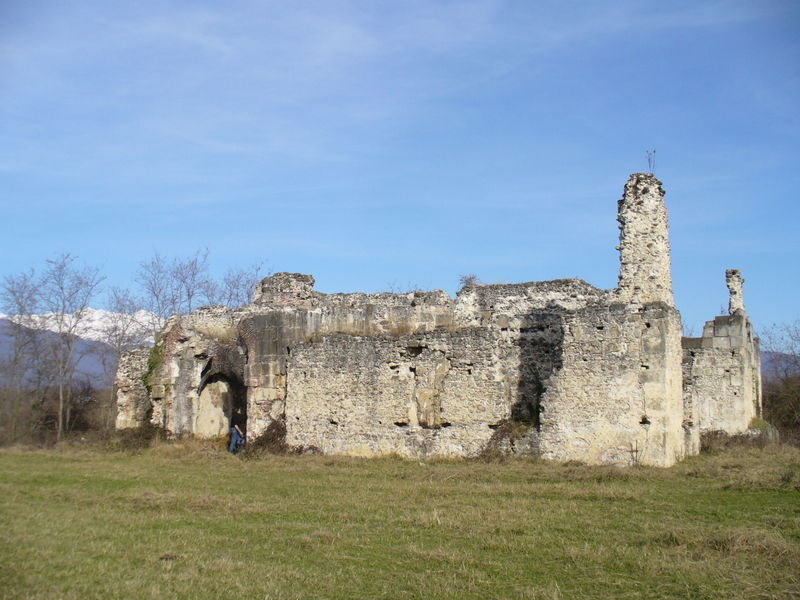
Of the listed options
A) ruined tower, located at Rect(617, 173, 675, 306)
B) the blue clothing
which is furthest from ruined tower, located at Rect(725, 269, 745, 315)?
the blue clothing

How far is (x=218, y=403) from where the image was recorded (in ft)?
80.6

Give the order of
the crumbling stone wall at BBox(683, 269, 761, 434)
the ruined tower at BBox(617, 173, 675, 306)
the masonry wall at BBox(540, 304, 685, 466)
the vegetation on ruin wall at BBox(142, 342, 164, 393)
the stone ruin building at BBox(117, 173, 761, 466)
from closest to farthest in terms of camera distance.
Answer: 1. the masonry wall at BBox(540, 304, 685, 466)
2. the stone ruin building at BBox(117, 173, 761, 466)
3. the ruined tower at BBox(617, 173, 675, 306)
4. the crumbling stone wall at BBox(683, 269, 761, 434)
5. the vegetation on ruin wall at BBox(142, 342, 164, 393)

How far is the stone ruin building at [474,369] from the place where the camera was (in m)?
16.2

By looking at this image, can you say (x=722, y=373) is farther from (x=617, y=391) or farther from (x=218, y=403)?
(x=218, y=403)

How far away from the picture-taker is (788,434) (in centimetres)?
2500

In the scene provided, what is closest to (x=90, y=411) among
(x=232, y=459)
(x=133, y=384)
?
(x=133, y=384)

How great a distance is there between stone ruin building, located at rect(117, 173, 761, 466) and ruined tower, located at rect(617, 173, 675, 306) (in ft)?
0.09

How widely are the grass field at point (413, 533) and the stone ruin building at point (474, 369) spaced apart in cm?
124

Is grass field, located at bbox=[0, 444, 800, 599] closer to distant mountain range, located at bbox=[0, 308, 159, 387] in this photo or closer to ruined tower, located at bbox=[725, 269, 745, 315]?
ruined tower, located at bbox=[725, 269, 745, 315]

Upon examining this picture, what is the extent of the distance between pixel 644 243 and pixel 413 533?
29.8 ft

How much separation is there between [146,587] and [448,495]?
6198mm

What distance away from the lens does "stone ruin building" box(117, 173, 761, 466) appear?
16.2 m

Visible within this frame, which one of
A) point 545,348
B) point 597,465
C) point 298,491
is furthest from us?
point 545,348

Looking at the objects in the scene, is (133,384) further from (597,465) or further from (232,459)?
(597,465)
